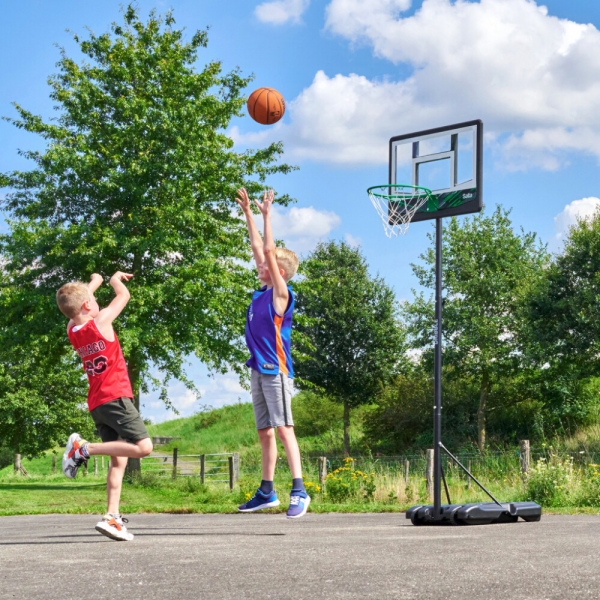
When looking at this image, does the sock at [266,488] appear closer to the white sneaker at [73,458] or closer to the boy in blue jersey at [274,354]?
the boy in blue jersey at [274,354]

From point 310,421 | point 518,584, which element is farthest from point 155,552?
point 310,421

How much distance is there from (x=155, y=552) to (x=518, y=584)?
249 cm

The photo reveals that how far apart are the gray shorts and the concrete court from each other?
0.99 meters

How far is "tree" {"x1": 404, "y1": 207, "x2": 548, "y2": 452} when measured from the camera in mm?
37969

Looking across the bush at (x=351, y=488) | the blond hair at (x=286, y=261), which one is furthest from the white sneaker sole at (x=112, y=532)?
the bush at (x=351, y=488)

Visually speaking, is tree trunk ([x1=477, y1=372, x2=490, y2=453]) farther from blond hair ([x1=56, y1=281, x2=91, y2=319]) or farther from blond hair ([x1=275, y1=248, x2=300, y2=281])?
blond hair ([x1=56, y1=281, x2=91, y2=319])

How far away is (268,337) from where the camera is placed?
22.7 ft

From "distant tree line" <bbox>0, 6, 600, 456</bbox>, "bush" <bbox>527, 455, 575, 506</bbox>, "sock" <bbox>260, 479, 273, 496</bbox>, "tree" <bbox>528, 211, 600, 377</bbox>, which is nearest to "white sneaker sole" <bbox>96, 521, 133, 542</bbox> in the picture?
"sock" <bbox>260, 479, 273, 496</bbox>

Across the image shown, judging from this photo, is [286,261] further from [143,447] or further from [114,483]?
[114,483]

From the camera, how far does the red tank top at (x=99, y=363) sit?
6512mm

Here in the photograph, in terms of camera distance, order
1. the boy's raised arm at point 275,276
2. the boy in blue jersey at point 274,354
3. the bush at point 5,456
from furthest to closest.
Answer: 1. the bush at point 5,456
2. the boy in blue jersey at point 274,354
3. the boy's raised arm at point 275,276

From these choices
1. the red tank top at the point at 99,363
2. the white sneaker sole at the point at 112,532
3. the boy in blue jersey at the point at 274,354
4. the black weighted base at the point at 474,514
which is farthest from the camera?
the black weighted base at the point at 474,514

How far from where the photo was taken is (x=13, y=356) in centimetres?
2572

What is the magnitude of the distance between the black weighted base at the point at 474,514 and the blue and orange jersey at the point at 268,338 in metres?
2.89
